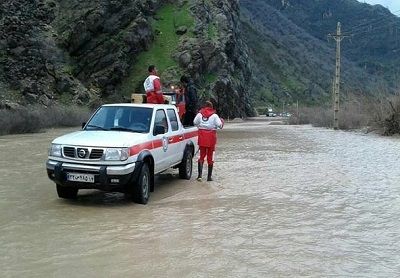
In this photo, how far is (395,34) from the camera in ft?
601

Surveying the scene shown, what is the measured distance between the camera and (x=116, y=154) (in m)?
9.93

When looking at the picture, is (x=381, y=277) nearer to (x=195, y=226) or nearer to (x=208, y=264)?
(x=208, y=264)

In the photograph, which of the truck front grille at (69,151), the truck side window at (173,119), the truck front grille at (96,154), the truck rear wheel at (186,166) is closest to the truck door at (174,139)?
the truck side window at (173,119)

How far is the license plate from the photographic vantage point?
389 inches

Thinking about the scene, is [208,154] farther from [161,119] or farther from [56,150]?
[56,150]

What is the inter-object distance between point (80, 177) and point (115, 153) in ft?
2.54

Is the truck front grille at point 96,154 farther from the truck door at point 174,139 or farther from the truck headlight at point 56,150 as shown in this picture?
the truck door at point 174,139

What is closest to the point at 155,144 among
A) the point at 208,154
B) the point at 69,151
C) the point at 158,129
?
the point at 158,129

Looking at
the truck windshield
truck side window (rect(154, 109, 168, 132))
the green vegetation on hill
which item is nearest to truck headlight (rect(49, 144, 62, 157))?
the truck windshield

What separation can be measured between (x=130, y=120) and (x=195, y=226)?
3629 millimetres

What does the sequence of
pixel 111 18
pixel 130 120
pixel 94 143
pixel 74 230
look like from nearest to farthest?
pixel 74 230, pixel 94 143, pixel 130 120, pixel 111 18

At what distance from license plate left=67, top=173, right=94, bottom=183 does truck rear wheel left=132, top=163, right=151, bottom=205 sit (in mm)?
876

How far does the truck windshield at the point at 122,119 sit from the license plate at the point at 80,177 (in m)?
1.64

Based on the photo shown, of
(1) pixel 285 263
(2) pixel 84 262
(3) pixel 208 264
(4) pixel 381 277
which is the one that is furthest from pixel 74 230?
(4) pixel 381 277
